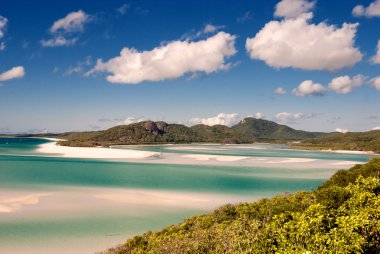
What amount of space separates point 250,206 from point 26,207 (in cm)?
2685

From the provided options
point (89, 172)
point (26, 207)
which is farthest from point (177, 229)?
point (89, 172)

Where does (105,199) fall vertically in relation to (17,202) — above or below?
below

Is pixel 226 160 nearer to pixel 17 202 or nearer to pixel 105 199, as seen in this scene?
pixel 105 199

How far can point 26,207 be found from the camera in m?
37.9

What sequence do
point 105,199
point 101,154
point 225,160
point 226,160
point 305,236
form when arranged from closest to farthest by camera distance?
point 305,236 → point 105,199 → point 225,160 → point 226,160 → point 101,154

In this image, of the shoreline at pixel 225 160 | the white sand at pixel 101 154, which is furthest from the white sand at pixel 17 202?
the white sand at pixel 101 154

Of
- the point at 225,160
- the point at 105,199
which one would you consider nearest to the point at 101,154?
the point at 225,160

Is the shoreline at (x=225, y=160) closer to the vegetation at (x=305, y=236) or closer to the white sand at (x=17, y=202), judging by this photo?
the white sand at (x=17, y=202)

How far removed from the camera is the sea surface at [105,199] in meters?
28.4

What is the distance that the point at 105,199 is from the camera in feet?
144

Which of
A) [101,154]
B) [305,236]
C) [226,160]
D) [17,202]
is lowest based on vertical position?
[226,160]

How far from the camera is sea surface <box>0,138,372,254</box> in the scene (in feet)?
93.2

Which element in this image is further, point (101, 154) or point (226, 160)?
point (101, 154)

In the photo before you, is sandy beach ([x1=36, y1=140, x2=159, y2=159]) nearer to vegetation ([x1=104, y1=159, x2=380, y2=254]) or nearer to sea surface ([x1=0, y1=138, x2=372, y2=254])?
sea surface ([x1=0, y1=138, x2=372, y2=254])
